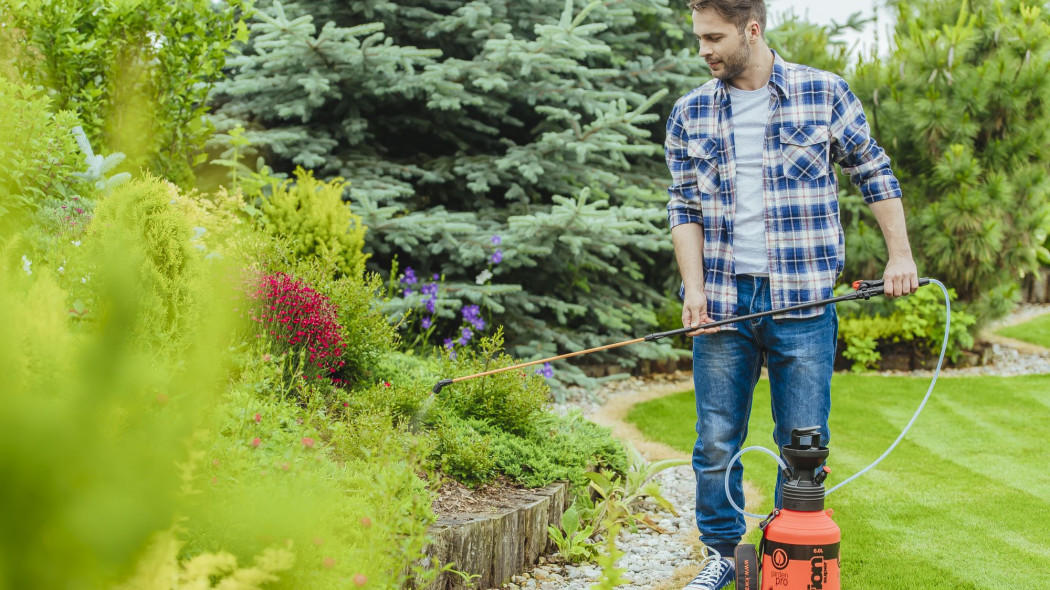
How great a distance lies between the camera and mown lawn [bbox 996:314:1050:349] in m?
8.59

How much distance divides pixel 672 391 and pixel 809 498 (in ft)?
14.2

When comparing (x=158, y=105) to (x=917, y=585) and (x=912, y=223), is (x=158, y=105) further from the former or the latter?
(x=912, y=223)

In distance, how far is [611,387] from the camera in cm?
646

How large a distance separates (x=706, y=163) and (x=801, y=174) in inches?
11.3

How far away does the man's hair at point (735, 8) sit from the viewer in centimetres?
237

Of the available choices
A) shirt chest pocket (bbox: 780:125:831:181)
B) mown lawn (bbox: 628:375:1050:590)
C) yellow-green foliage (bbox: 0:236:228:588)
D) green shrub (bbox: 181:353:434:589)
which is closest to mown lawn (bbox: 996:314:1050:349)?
mown lawn (bbox: 628:375:1050:590)

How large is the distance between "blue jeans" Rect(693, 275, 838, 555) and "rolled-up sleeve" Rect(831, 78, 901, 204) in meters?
0.38

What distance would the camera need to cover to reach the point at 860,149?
8.12ft

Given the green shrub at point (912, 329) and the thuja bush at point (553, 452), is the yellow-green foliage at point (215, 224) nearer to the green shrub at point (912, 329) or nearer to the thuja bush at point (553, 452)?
the thuja bush at point (553, 452)

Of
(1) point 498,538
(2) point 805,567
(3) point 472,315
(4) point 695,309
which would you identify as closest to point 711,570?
(2) point 805,567

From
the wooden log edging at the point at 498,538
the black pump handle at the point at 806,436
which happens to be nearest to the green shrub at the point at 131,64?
the wooden log edging at the point at 498,538

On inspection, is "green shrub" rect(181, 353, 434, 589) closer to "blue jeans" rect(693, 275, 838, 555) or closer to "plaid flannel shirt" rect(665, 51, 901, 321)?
"blue jeans" rect(693, 275, 838, 555)

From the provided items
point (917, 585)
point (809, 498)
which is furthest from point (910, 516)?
point (809, 498)

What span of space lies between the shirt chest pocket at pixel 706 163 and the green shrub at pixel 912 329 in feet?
16.7
